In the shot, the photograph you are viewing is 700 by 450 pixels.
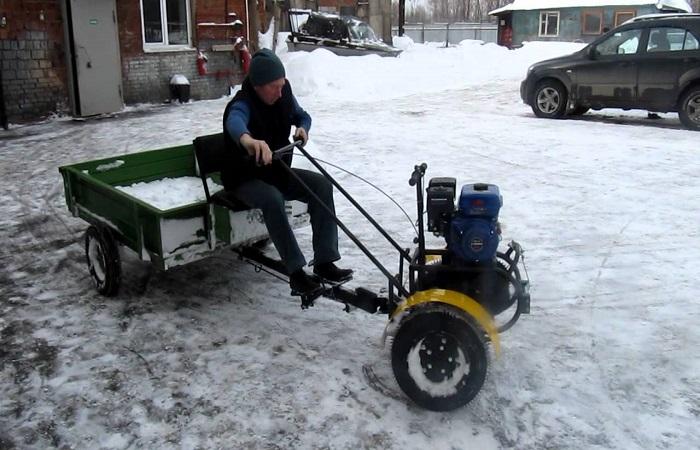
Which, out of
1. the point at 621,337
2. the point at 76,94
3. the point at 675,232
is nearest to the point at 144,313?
the point at 621,337

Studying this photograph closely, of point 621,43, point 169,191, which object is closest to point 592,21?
point 621,43

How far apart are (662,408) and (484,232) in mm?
1253

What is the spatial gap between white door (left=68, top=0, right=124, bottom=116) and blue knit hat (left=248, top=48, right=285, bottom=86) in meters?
10.6

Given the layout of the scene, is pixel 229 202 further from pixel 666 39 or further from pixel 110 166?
pixel 666 39

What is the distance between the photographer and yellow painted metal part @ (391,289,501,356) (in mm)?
3406

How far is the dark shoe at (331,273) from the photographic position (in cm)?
421

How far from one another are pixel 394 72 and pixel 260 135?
15.3m

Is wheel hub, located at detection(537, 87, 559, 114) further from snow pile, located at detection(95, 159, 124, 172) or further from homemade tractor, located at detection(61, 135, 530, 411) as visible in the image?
homemade tractor, located at detection(61, 135, 530, 411)

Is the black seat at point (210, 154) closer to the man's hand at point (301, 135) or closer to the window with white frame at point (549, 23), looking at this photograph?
the man's hand at point (301, 135)

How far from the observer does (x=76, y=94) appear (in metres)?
13.7

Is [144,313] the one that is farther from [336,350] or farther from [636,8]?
[636,8]

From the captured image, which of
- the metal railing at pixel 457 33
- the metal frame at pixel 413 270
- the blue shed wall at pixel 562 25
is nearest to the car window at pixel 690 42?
the metal frame at pixel 413 270

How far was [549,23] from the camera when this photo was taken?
40.3m

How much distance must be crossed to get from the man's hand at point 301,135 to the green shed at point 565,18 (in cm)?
3793
